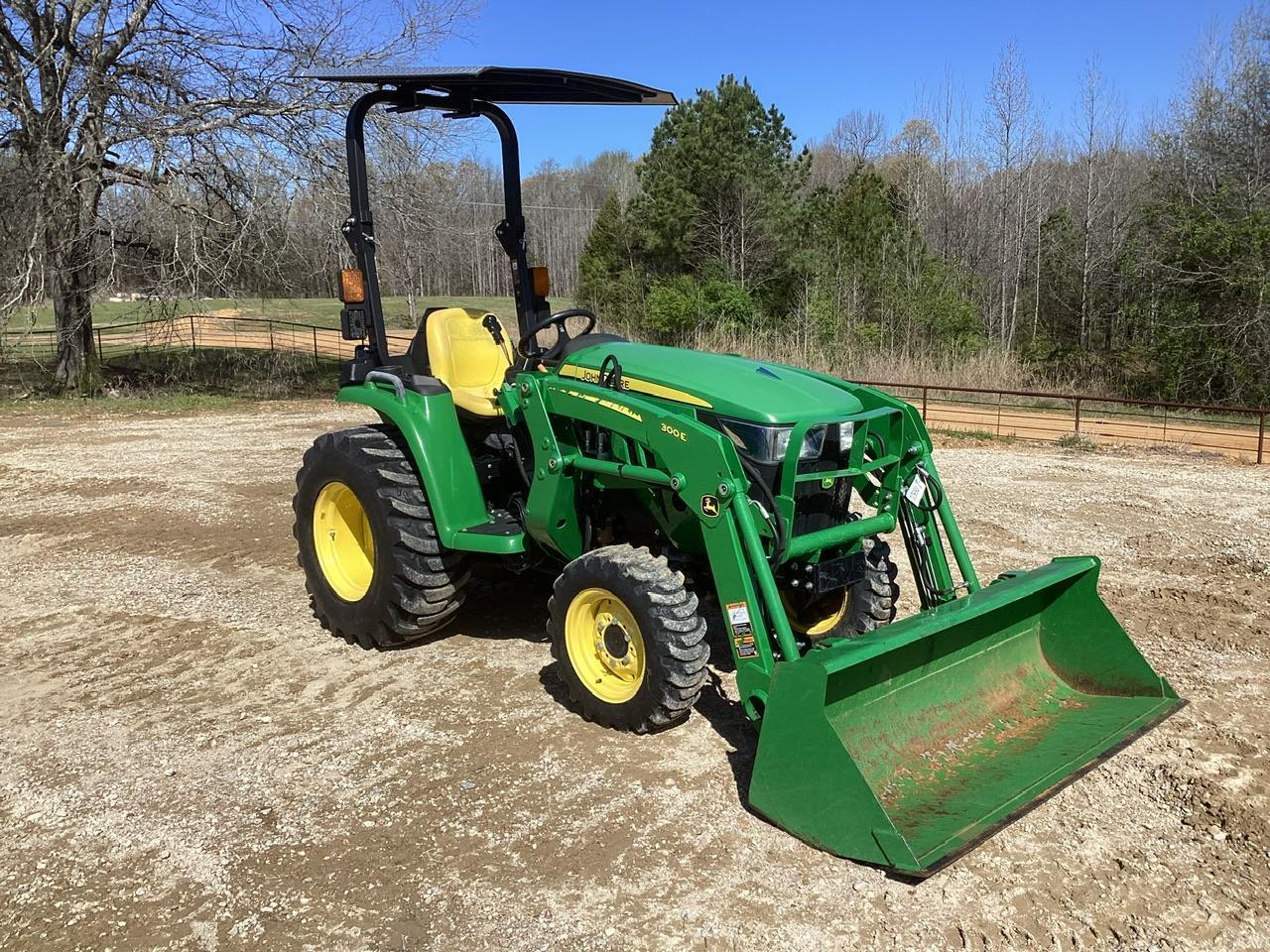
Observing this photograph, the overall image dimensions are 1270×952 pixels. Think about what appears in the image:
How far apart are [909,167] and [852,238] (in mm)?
7268

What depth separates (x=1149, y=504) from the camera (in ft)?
27.2

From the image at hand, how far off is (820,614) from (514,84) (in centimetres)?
282

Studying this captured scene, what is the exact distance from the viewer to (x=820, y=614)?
4.46 m

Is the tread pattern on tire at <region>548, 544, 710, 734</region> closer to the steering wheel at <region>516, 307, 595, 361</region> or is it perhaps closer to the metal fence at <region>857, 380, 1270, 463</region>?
the steering wheel at <region>516, 307, 595, 361</region>

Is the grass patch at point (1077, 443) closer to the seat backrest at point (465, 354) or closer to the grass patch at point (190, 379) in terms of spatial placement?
the seat backrest at point (465, 354)

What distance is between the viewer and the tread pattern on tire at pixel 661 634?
358 centimetres

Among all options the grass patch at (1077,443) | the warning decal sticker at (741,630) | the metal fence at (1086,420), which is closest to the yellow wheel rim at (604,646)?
the warning decal sticker at (741,630)

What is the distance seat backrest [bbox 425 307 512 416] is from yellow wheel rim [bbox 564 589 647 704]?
4.28 feet

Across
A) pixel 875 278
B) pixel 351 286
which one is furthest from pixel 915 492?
pixel 875 278

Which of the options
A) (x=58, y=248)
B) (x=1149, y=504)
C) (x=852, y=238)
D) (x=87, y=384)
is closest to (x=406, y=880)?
(x=1149, y=504)

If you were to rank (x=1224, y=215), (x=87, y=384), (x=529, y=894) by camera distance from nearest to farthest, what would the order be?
(x=529, y=894) → (x=87, y=384) → (x=1224, y=215)

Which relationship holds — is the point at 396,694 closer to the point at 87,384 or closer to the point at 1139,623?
the point at 1139,623

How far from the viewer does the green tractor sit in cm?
330

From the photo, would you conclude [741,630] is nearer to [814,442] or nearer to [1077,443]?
[814,442]
